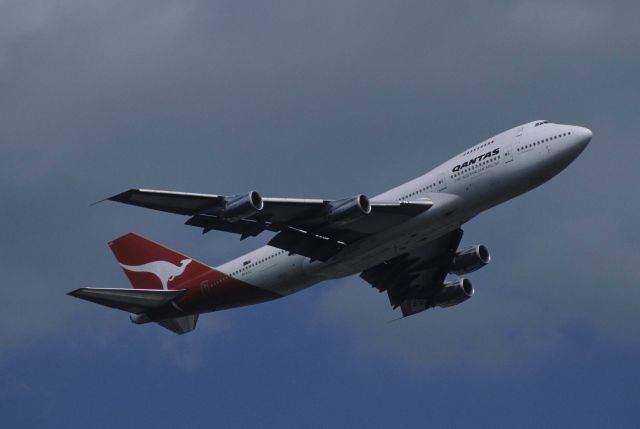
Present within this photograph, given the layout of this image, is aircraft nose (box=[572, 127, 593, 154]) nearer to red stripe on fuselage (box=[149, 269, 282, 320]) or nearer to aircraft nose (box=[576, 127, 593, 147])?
aircraft nose (box=[576, 127, 593, 147])

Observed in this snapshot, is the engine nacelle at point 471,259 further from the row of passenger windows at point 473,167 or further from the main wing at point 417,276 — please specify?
the row of passenger windows at point 473,167

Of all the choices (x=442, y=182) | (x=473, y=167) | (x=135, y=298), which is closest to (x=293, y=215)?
(x=442, y=182)

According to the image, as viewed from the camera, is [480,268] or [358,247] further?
[480,268]

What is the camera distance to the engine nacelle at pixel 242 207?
53875 mm

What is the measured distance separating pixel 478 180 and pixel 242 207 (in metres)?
11.7

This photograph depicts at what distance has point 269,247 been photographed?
63781 millimetres

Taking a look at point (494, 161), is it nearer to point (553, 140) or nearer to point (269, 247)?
point (553, 140)

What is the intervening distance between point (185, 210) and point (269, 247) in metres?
9.23

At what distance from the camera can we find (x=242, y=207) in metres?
53.8

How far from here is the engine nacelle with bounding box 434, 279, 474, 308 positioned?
231 feet

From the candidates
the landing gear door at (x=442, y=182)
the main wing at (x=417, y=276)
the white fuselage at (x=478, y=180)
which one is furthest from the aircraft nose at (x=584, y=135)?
the main wing at (x=417, y=276)

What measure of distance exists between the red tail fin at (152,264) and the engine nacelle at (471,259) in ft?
47.5

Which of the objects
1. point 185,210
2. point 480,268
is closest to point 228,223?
point 185,210

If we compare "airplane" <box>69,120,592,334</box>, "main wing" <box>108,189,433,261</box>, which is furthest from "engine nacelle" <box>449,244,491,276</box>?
"main wing" <box>108,189,433,261</box>
